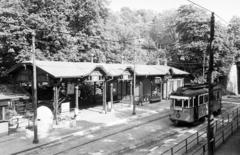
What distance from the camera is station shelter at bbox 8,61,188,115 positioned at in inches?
883

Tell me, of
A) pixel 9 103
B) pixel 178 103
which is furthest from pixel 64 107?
pixel 178 103

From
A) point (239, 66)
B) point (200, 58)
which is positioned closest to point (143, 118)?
point (200, 58)

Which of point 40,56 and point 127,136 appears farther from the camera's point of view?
point 40,56

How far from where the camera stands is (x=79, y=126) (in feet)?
67.3

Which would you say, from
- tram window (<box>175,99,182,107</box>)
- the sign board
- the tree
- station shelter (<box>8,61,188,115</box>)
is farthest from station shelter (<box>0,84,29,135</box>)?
tram window (<box>175,99,182,107</box>)

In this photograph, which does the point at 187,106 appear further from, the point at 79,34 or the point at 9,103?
the point at 79,34

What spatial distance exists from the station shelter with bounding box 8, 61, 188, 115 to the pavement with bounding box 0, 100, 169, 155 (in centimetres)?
169

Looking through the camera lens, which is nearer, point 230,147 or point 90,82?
point 230,147

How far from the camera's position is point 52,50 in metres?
31.8

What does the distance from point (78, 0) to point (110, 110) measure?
16.2 m

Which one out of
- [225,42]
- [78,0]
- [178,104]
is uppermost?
[78,0]

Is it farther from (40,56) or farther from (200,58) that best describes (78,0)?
(200,58)

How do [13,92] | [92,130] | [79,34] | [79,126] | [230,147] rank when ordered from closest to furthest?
[230,147]
[92,130]
[79,126]
[13,92]
[79,34]

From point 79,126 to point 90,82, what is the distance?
8928 millimetres
